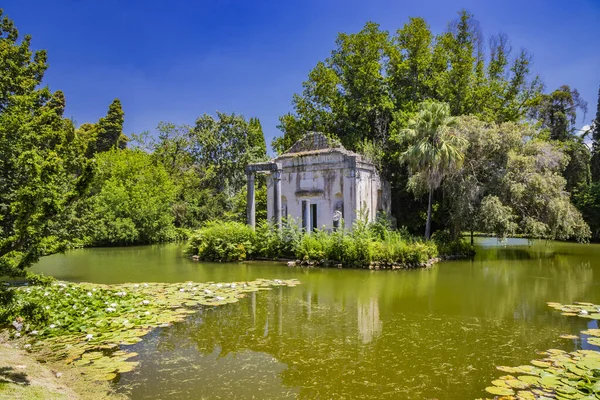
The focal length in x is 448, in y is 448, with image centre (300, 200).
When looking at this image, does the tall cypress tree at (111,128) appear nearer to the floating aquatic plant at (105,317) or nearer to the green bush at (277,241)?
the green bush at (277,241)

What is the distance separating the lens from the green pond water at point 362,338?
5914 mm

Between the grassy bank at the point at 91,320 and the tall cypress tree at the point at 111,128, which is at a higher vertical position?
the tall cypress tree at the point at 111,128

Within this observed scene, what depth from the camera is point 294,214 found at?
24297mm

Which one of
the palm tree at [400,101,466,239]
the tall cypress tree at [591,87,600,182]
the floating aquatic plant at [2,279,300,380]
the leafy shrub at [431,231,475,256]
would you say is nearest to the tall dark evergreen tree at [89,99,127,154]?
the palm tree at [400,101,466,239]

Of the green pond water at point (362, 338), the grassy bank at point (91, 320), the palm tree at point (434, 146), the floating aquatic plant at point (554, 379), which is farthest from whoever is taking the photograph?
the palm tree at point (434, 146)

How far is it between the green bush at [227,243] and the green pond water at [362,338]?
4.94 m

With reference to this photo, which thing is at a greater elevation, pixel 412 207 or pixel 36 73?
pixel 36 73

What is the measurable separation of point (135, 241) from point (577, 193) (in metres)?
32.2

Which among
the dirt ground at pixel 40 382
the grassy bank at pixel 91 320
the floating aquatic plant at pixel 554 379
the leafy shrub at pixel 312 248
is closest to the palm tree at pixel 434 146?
the leafy shrub at pixel 312 248

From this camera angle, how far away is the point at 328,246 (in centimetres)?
1831

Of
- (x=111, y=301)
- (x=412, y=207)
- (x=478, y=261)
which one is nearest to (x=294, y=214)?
(x=412, y=207)

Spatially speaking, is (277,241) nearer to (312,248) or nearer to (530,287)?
(312,248)

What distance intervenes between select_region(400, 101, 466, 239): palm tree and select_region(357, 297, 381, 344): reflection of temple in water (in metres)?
10.1

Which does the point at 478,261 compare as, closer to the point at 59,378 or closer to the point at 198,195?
the point at 59,378
